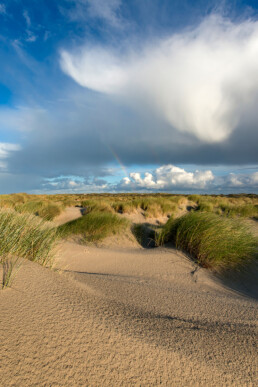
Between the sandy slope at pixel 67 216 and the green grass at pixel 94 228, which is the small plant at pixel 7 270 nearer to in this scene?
the green grass at pixel 94 228

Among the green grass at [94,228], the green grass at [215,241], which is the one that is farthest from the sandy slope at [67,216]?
the green grass at [215,241]

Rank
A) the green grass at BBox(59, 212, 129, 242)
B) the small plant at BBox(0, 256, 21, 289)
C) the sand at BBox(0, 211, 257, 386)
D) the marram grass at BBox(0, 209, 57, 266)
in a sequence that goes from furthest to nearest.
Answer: the green grass at BBox(59, 212, 129, 242), the marram grass at BBox(0, 209, 57, 266), the small plant at BBox(0, 256, 21, 289), the sand at BBox(0, 211, 257, 386)

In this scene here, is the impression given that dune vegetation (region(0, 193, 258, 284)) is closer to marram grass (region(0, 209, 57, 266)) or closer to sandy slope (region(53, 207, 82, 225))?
marram grass (region(0, 209, 57, 266))

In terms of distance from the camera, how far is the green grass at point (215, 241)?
16.1 feet

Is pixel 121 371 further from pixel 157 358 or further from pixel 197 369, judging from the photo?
pixel 197 369

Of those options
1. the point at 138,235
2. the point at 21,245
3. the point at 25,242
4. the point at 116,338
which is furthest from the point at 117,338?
the point at 138,235

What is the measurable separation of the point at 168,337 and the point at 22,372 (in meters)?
1.02

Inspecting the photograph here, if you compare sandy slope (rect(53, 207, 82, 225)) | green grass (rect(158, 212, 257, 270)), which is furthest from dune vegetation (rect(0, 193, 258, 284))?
sandy slope (rect(53, 207, 82, 225))

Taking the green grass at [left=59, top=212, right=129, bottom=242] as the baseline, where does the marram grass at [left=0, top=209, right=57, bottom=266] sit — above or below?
above

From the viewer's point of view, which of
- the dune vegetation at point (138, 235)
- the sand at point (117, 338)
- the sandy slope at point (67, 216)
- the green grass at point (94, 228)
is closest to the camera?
the sand at point (117, 338)

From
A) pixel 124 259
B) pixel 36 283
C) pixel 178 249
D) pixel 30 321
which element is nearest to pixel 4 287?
pixel 36 283

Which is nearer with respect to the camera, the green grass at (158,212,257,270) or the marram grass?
the marram grass

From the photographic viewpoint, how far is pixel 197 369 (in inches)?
53.6

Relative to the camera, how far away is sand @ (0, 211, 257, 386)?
126 centimetres
